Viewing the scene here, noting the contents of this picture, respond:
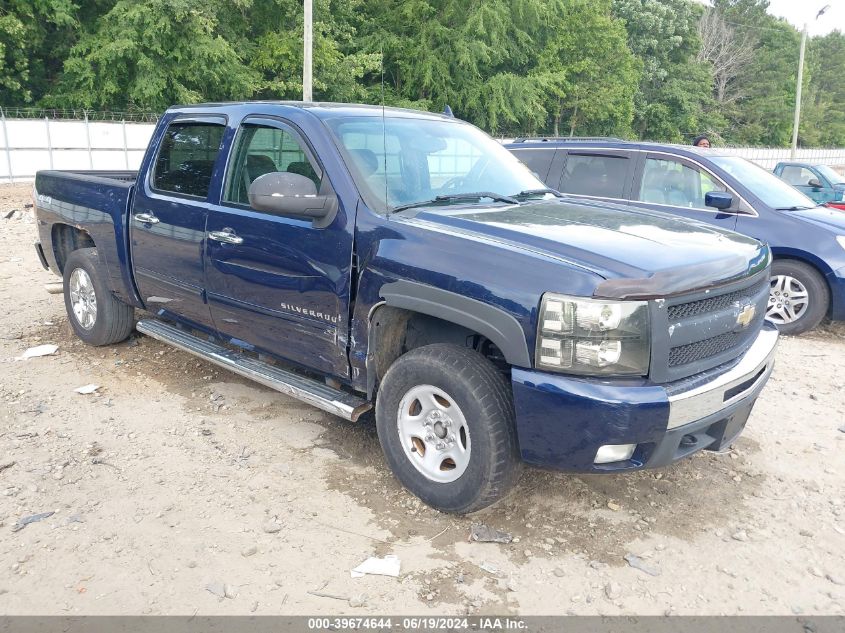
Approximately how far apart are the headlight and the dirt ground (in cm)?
94

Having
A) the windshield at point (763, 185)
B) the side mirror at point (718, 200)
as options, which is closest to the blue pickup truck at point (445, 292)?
the side mirror at point (718, 200)

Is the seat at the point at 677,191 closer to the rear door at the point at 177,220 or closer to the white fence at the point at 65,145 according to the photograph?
the rear door at the point at 177,220

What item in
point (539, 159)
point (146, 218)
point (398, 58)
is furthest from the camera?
point (398, 58)

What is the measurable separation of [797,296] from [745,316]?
417 cm

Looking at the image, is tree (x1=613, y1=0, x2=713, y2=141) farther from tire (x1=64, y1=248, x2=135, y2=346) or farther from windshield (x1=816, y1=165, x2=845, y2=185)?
tire (x1=64, y1=248, x2=135, y2=346)

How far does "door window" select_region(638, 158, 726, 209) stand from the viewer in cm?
739

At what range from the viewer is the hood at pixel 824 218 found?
6.95 m

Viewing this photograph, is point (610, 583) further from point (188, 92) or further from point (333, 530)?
point (188, 92)

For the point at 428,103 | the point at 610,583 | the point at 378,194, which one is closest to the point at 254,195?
the point at 378,194

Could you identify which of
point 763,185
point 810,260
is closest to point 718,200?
point 763,185

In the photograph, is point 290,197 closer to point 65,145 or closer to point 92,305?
point 92,305

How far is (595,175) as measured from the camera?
7.92m

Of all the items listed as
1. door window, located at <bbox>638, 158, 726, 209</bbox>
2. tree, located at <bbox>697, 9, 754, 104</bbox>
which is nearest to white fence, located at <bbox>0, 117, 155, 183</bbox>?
door window, located at <bbox>638, 158, 726, 209</bbox>

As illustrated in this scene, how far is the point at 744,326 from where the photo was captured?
354cm
